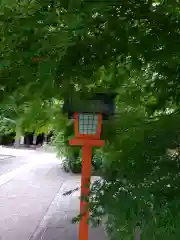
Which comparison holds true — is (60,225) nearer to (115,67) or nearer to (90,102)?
(90,102)

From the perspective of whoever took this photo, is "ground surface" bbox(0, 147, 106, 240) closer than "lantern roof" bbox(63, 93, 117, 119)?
No

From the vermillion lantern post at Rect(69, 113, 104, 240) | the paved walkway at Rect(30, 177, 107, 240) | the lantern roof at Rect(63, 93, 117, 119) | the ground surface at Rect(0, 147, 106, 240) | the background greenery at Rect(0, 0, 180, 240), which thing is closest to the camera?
the background greenery at Rect(0, 0, 180, 240)

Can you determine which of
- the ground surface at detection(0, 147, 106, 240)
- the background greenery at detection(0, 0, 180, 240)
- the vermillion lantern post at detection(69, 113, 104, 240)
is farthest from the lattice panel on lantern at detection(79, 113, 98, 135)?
the background greenery at detection(0, 0, 180, 240)

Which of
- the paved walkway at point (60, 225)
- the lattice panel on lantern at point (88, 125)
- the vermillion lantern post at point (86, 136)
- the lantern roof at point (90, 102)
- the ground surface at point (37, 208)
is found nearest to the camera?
the lantern roof at point (90, 102)

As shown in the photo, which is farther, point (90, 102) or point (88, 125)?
point (88, 125)

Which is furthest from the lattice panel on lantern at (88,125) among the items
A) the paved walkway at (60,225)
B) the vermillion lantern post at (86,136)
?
the paved walkway at (60,225)

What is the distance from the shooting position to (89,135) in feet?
16.3

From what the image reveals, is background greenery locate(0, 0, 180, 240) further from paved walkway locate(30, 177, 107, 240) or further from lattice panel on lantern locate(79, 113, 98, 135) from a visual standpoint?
paved walkway locate(30, 177, 107, 240)

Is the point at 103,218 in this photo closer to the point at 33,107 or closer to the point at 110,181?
the point at 110,181

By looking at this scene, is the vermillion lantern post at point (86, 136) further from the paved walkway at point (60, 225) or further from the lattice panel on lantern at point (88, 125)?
the paved walkway at point (60, 225)

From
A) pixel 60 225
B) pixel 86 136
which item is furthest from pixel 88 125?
pixel 60 225

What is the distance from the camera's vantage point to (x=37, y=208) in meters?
9.91

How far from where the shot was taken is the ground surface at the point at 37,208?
7.40 metres

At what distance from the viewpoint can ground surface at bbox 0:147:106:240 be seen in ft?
24.3
